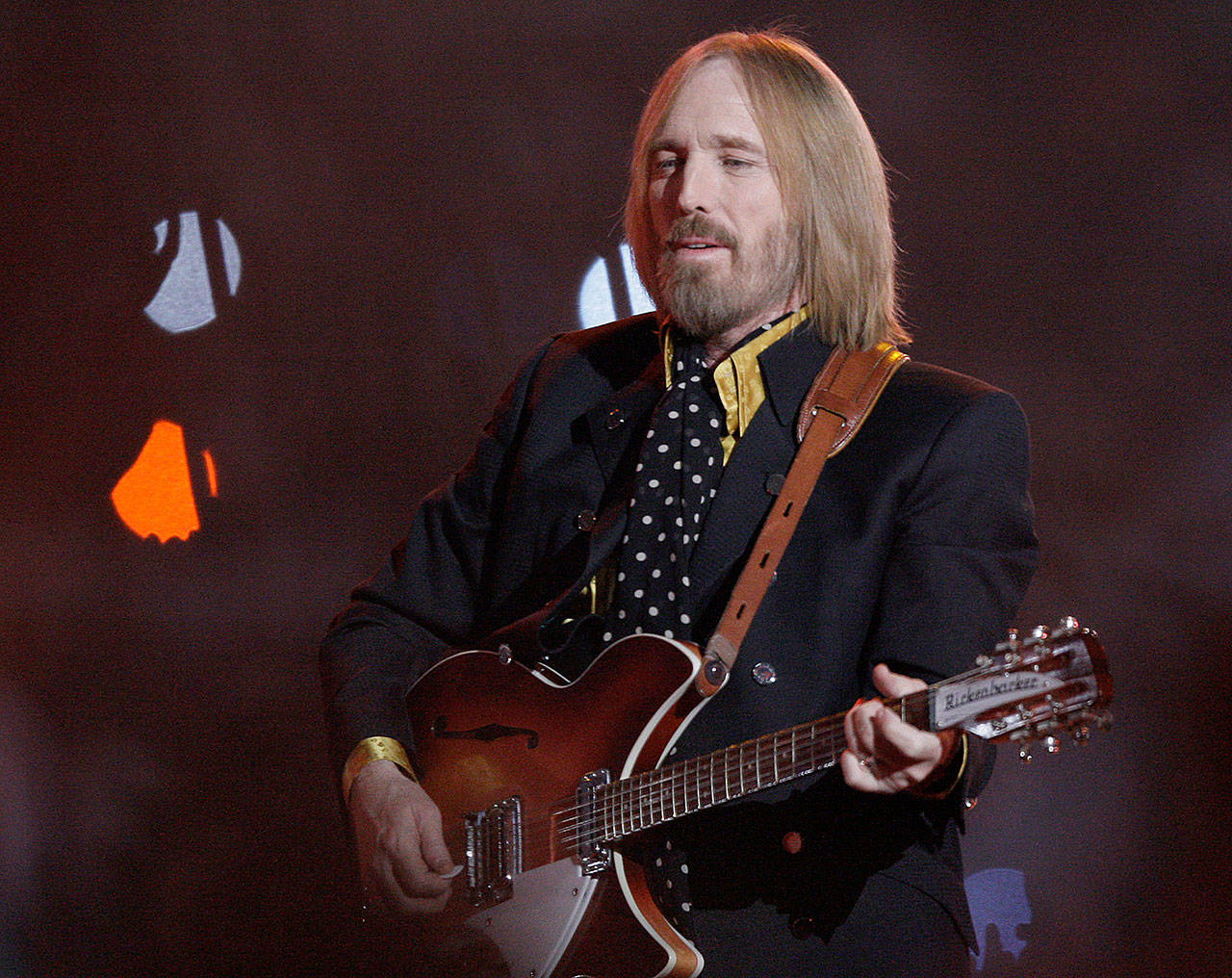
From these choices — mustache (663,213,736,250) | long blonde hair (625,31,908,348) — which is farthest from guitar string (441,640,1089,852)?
mustache (663,213,736,250)

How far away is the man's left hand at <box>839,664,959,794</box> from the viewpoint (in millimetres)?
1739

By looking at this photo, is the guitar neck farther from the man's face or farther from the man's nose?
the man's nose

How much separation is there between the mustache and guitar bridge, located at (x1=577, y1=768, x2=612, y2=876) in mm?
1065

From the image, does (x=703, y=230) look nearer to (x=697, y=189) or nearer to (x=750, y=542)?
(x=697, y=189)

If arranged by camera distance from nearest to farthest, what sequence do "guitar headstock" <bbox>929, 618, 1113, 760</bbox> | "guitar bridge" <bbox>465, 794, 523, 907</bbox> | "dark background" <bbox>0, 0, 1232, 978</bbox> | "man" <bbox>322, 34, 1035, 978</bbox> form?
"guitar headstock" <bbox>929, 618, 1113, 760</bbox> → "man" <bbox>322, 34, 1035, 978</bbox> → "guitar bridge" <bbox>465, 794, 523, 907</bbox> → "dark background" <bbox>0, 0, 1232, 978</bbox>

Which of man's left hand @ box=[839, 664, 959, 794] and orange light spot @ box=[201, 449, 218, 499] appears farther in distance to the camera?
orange light spot @ box=[201, 449, 218, 499]

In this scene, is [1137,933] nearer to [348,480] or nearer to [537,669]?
[537,669]

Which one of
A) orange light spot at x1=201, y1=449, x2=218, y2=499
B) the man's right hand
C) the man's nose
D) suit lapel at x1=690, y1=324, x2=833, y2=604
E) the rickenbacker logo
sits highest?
the man's nose

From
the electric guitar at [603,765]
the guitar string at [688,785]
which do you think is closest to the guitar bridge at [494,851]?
the electric guitar at [603,765]

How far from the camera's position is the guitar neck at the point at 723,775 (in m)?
1.90

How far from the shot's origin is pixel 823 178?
2602mm

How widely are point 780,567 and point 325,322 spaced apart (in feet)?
9.28

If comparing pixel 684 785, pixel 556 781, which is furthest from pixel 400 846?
pixel 684 785

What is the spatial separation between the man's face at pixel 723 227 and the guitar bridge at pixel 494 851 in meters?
1.03
